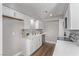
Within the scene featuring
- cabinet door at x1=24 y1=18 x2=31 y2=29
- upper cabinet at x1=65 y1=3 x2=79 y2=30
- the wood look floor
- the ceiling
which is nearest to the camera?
upper cabinet at x1=65 y1=3 x2=79 y2=30

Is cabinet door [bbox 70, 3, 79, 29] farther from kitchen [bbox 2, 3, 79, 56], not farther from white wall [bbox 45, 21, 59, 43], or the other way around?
white wall [bbox 45, 21, 59, 43]

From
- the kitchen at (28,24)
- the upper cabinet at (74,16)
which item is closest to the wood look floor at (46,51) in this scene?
the kitchen at (28,24)

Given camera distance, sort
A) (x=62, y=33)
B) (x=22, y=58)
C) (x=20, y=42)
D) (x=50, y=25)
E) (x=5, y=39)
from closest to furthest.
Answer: (x=22, y=58)
(x=5, y=39)
(x=20, y=42)
(x=62, y=33)
(x=50, y=25)

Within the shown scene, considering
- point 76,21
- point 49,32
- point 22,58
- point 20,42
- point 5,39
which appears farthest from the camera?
point 49,32

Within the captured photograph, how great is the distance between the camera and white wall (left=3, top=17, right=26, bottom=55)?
7.47 ft

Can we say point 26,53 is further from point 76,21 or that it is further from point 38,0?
point 38,0

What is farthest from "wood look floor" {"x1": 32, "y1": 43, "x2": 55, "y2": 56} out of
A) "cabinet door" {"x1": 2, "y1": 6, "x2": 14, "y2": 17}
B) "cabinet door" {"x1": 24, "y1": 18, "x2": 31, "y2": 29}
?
"cabinet door" {"x1": 2, "y1": 6, "x2": 14, "y2": 17}

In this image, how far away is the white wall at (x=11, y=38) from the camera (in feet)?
7.47

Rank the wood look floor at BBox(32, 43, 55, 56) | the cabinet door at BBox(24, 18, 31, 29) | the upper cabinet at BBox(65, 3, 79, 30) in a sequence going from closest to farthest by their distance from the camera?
1. the upper cabinet at BBox(65, 3, 79, 30)
2. the wood look floor at BBox(32, 43, 55, 56)
3. the cabinet door at BBox(24, 18, 31, 29)

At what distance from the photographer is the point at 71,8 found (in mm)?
1576

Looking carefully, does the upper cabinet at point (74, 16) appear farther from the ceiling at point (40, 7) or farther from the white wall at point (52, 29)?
the white wall at point (52, 29)

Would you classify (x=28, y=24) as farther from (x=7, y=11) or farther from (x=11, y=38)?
(x=7, y=11)

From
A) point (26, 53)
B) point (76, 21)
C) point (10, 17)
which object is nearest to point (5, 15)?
point (10, 17)

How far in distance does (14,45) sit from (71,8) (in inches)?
70.6
